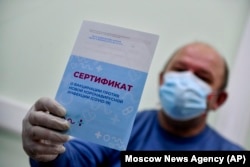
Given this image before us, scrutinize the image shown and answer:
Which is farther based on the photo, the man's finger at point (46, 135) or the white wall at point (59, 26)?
the white wall at point (59, 26)

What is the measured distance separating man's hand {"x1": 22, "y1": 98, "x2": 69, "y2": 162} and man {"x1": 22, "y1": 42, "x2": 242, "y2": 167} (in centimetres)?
11

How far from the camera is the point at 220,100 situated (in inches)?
44.5

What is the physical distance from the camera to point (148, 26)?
33.6 inches

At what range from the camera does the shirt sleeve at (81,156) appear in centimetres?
65

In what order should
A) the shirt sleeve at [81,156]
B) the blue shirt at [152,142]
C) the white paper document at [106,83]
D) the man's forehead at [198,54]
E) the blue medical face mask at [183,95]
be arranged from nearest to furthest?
the white paper document at [106,83] → the shirt sleeve at [81,156] → the blue shirt at [152,142] → the blue medical face mask at [183,95] → the man's forehead at [198,54]

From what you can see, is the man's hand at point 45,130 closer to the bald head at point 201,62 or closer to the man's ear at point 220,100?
the bald head at point 201,62

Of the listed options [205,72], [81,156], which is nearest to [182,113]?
[205,72]

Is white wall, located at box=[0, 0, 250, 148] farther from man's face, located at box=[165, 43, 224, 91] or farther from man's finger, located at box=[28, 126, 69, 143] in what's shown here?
man's finger, located at box=[28, 126, 69, 143]

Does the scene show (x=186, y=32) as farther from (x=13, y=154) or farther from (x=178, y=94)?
(x=13, y=154)

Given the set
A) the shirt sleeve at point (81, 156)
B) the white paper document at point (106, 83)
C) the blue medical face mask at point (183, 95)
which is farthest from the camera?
the blue medical face mask at point (183, 95)

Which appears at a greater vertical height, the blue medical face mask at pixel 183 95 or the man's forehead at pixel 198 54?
the man's forehead at pixel 198 54

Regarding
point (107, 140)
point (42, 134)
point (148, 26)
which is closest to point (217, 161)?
point (107, 140)

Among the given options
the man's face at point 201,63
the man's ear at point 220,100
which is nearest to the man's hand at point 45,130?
the man's face at point 201,63

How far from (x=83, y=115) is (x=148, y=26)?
41 cm
